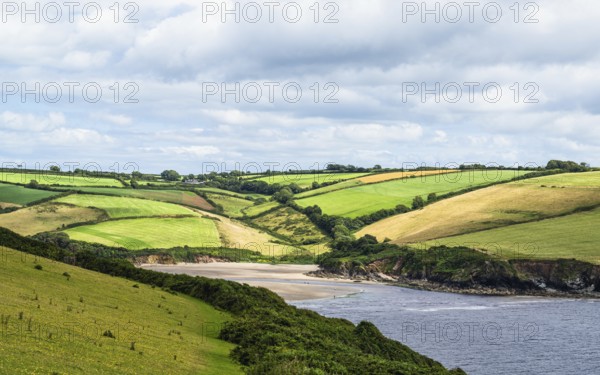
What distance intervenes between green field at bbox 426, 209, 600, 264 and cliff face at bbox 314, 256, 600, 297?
12.6 feet

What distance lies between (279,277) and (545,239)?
66482mm

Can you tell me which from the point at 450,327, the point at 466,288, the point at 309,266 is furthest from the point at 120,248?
the point at 450,327

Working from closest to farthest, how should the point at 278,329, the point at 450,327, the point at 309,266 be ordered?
the point at 278,329
the point at 450,327
the point at 309,266

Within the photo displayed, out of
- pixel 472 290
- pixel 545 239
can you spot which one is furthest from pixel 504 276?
pixel 545 239

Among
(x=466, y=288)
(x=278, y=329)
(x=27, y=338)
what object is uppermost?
(x=27, y=338)

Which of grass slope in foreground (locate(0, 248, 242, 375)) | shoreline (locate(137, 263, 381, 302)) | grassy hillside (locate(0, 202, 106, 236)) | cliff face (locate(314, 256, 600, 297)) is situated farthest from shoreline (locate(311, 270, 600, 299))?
grass slope in foreground (locate(0, 248, 242, 375))

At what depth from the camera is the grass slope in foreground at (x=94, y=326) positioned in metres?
31.8

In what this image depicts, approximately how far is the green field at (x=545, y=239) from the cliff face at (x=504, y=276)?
3.85 m

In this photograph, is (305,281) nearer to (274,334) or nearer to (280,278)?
(280,278)

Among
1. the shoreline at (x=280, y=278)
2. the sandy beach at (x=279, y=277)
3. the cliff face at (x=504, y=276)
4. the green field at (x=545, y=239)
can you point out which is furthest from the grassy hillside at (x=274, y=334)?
the green field at (x=545, y=239)

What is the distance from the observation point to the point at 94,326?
42.3 m

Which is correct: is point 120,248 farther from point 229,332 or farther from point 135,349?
point 135,349

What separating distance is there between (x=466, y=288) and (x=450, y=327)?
55.0 metres

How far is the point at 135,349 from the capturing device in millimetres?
38438
